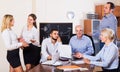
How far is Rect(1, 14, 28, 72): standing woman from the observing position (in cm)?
420

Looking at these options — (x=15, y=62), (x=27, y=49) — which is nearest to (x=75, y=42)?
(x=27, y=49)

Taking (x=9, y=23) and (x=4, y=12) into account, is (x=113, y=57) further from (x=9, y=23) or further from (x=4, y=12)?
(x=4, y=12)

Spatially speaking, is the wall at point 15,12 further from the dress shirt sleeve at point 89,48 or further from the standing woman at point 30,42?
the dress shirt sleeve at point 89,48

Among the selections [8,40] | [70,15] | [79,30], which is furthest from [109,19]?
[8,40]

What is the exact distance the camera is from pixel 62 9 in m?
6.57

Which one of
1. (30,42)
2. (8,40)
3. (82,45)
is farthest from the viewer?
(82,45)

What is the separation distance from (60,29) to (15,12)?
1.24 meters

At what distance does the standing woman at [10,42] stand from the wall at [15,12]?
155 centimetres

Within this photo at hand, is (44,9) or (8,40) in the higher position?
(44,9)

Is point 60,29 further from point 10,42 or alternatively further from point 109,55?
point 109,55

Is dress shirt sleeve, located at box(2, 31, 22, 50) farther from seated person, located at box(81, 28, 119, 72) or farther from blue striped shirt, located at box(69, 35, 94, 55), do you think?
seated person, located at box(81, 28, 119, 72)

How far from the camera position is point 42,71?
127 inches

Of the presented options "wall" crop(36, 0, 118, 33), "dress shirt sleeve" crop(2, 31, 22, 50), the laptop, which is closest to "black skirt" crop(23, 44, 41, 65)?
"dress shirt sleeve" crop(2, 31, 22, 50)

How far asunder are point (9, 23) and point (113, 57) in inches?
Result: 73.7
